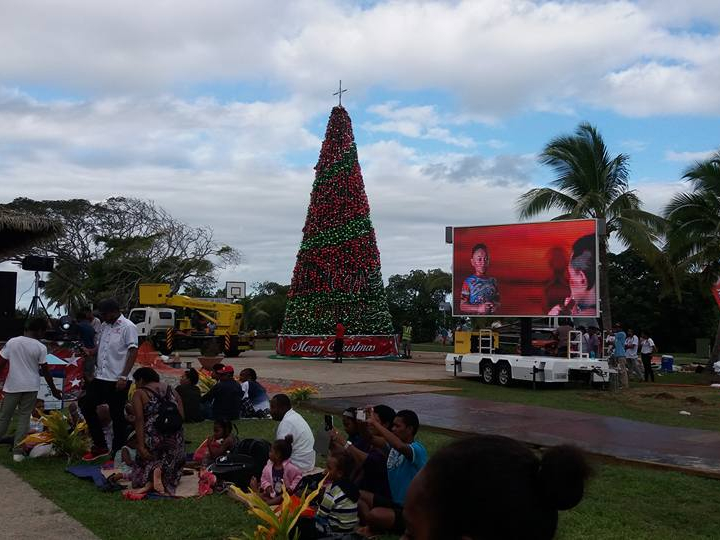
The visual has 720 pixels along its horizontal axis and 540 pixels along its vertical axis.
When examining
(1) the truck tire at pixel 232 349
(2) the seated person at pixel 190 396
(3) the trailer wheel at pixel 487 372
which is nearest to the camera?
(2) the seated person at pixel 190 396

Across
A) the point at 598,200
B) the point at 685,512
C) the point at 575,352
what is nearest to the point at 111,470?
the point at 685,512

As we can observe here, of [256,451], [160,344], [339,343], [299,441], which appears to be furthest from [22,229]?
[160,344]

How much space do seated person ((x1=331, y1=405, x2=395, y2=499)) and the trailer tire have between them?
12.8 m

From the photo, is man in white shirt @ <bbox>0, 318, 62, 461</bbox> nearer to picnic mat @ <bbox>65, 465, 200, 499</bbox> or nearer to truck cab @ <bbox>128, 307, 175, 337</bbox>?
picnic mat @ <bbox>65, 465, 200, 499</bbox>

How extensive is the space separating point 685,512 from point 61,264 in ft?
149

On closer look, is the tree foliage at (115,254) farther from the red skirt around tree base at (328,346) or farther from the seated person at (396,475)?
the seated person at (396,475)

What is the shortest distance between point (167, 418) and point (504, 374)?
509 inches

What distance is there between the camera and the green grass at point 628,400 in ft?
43.0

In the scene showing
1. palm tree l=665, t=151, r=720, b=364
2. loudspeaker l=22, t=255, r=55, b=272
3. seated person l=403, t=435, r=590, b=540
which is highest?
palm tree l=665, t=151, r=720, b=364

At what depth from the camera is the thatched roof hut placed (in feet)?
46.9

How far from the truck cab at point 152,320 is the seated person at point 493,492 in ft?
100

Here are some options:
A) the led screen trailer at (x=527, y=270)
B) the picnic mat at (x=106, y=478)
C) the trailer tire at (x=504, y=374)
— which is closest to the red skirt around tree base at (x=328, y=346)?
the led screen trailer at (x=527, y=270)

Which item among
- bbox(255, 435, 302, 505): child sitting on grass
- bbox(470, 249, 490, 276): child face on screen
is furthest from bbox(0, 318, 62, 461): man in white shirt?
bbox(470, 249, 490, 276): child face on screen

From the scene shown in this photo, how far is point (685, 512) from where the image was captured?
261 inches
